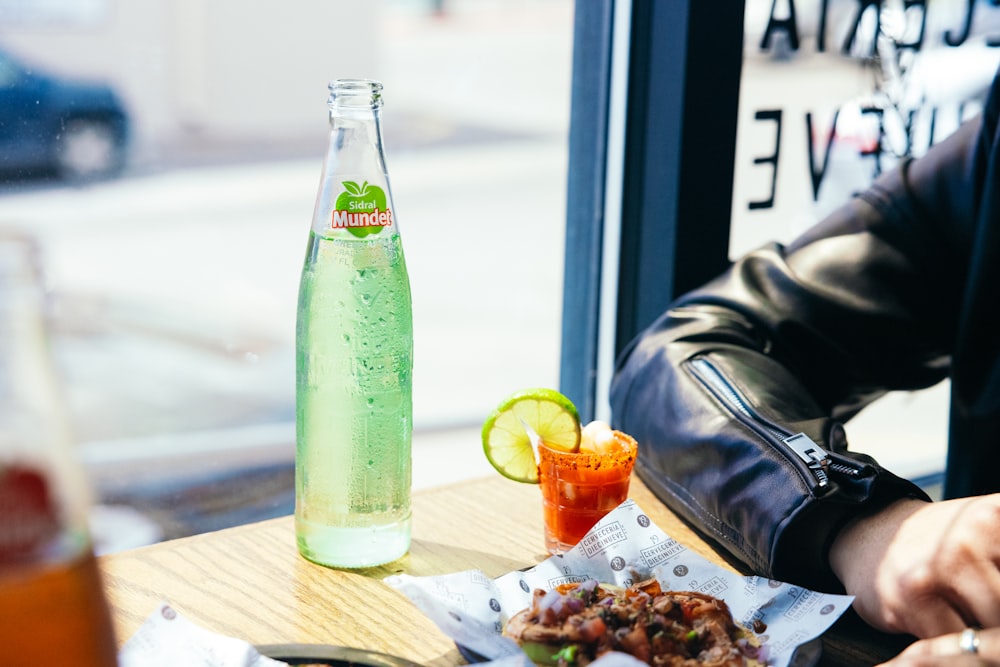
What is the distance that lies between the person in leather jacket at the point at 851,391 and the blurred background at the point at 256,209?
34 cm

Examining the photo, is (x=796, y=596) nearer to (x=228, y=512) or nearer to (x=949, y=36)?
(x=949, y=36)

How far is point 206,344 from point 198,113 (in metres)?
4.23

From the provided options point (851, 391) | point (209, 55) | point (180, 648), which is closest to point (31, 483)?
point (180, 648)

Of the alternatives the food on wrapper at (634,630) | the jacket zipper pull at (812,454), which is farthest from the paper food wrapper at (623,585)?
the jacket zipper pull at (812,454)

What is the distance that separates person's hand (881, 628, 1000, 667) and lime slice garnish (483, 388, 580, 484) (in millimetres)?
405

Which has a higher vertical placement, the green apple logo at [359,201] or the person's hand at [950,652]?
the green apple logo at [359,201]

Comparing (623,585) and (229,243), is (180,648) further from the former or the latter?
(229,243)

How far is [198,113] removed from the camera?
8.48 m

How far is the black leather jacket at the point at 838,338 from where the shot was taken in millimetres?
1209

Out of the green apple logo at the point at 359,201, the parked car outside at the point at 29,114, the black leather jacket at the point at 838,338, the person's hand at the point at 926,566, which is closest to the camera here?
the person's hand at the point at 926,566

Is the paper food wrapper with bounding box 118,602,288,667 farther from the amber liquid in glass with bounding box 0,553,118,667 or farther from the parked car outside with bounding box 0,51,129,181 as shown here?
the parked car outside with bounding box 0,51,129,181

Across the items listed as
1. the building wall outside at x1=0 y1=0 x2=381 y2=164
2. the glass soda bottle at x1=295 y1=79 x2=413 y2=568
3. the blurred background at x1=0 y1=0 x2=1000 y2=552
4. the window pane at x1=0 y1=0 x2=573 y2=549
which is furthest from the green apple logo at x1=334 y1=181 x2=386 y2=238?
the building wall outside at x1=0 y1=0 x2=381 y2=164

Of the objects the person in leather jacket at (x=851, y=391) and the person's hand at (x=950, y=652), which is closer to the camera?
the person's hand at (x=950, y=652)

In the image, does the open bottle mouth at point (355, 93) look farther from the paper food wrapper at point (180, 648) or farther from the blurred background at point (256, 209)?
the paper food wrapper at point (180, 648)
